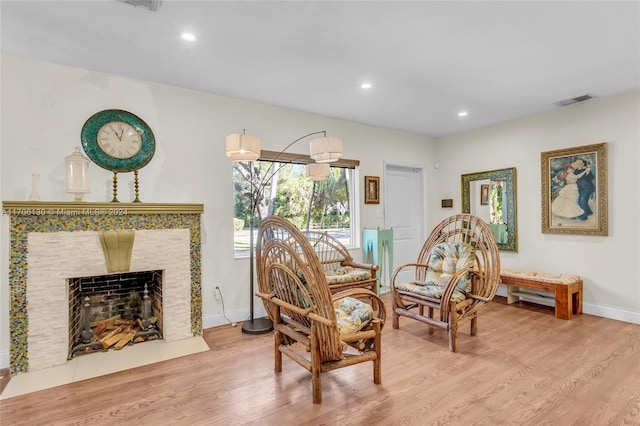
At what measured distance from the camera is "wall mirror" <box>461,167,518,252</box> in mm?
4672

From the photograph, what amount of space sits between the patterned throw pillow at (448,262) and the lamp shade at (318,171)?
1509 millimetres

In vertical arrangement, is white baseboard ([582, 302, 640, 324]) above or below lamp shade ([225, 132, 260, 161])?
below

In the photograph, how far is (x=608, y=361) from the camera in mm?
2688

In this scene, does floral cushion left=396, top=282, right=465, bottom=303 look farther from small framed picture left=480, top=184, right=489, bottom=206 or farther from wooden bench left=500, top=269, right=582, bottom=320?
small framed picture left=480, top=184, right=489, bottom=206

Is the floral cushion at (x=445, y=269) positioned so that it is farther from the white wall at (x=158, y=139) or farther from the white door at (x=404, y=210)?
the white wall at (x=158, y=139)

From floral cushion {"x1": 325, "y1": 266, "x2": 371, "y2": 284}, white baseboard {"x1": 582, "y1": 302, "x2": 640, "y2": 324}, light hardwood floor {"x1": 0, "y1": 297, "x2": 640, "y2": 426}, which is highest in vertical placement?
floral cushion {"x1": 325, "y1": 266, "x2": 371, "y2": 284}

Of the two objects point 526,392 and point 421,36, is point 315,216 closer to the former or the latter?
point 421,36

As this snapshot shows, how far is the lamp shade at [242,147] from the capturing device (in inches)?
115

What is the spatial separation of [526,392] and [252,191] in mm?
3158

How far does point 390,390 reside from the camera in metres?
2.28

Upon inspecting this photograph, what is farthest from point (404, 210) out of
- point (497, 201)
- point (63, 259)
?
point (63, 259)

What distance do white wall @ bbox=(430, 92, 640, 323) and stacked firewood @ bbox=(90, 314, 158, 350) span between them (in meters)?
4.82

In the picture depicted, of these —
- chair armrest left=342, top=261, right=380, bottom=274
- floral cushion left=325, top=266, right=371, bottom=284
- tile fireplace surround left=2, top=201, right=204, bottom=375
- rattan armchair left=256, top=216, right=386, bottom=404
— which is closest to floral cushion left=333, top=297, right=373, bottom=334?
rattan armchair left=256, top=216, right=386, bottom=404

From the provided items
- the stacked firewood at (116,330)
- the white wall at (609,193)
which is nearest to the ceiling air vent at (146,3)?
the stacked firewood at (116,330)
